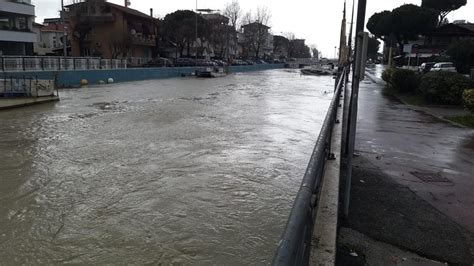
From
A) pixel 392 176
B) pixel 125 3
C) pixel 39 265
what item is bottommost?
pixel 39 265

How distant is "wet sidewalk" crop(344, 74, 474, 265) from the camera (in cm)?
511

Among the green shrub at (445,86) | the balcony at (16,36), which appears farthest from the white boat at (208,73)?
the green shrub at (445,86)

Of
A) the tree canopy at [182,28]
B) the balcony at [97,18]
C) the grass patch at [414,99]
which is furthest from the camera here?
the tree canopy at [182,28]

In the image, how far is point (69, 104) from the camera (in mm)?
22156

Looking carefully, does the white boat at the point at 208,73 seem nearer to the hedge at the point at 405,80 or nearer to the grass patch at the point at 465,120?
the hedge at the point at 405,80

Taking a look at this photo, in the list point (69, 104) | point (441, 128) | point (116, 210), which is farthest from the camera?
point (69, 104)

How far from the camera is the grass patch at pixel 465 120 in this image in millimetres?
13982

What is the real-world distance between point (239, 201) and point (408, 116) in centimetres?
1126

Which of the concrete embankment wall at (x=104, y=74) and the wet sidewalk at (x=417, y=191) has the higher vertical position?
the concrete embankment wall at (x=104, y=74)

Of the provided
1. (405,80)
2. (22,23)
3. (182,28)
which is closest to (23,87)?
(405,80)

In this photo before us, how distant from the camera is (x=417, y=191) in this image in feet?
22.7

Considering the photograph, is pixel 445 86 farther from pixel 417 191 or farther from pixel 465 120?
pixel 417 191

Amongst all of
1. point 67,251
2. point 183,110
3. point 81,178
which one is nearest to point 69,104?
point 183,110

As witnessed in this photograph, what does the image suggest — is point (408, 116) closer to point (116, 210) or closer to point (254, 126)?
point (254, 126)
